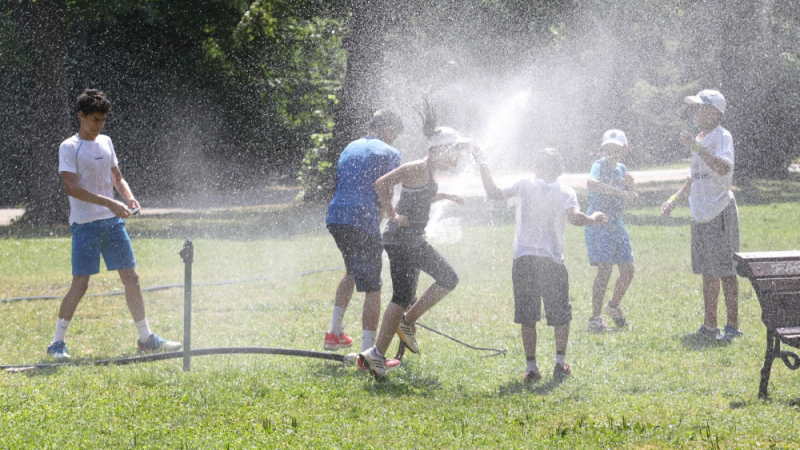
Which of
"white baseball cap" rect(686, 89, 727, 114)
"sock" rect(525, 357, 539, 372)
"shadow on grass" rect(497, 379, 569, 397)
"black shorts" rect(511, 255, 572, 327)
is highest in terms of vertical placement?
"white baseball cap" rect(686, 89, 727, 114)

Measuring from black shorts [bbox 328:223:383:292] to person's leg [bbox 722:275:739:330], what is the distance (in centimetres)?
308

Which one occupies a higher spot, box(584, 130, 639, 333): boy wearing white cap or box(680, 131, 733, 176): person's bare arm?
box(680, 131, 733, 176): person's bare arm

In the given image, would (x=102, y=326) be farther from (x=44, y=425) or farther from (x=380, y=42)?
(x=380, y=42)

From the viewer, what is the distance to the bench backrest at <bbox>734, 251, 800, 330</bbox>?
5629mm

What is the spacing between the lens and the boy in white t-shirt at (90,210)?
6648 mm

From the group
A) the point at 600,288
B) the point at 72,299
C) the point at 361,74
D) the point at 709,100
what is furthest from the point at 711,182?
the point at 361,74

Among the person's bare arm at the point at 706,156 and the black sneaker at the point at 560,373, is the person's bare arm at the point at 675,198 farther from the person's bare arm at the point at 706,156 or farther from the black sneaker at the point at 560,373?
the black sneaker at the point at 560,373

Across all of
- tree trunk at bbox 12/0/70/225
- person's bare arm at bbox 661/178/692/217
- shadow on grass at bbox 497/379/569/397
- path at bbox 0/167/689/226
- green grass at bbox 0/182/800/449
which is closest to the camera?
green grass at bbox 0/182/800/449

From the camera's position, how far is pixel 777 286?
564 cm

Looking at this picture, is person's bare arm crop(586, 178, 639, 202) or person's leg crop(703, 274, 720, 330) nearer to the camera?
person's leg crop(703, 274, 720, 330)

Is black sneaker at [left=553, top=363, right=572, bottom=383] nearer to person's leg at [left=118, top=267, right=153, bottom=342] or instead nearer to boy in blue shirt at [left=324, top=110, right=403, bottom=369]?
boy in blue shirt at [left=324, top=110, right=403, bottom=369]

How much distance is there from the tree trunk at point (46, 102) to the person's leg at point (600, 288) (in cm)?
1535

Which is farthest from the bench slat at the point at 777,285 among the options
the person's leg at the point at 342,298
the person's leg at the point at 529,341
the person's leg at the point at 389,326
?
the person's leg at the point at 342,298

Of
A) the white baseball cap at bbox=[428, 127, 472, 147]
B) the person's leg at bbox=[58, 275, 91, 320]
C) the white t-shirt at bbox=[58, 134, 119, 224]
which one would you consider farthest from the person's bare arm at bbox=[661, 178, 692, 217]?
the person's leg at bbox=[58, 275, 91, 320]
